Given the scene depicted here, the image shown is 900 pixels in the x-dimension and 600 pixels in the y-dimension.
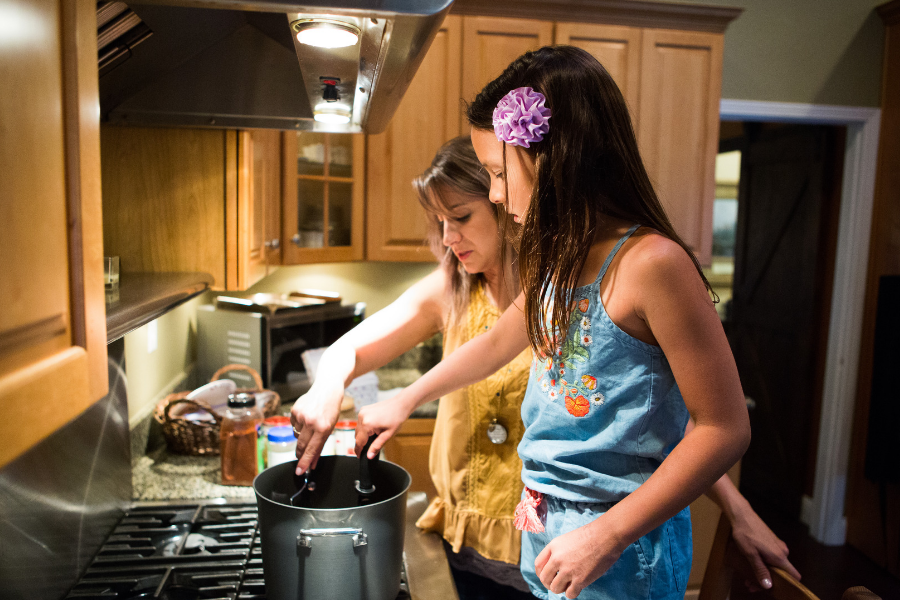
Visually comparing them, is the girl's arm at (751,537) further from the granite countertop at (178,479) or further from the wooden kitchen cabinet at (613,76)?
the wooden kitchen cabinet at (613,76)

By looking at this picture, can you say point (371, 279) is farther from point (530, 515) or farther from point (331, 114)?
point (530, 515)

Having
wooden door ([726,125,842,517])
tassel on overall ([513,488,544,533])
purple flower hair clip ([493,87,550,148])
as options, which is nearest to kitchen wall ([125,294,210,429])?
tassel on overall ([513,488,544,533])

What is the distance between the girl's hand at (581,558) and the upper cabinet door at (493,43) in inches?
85.6

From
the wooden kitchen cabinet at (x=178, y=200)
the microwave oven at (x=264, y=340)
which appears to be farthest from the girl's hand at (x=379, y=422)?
the microwave oven at (x=264, y=340)

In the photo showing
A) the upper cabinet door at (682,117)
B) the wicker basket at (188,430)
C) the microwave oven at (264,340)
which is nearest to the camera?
the wicker basket at (188,430)

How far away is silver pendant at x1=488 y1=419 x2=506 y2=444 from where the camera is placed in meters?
1.31

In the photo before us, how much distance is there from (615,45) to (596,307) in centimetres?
217

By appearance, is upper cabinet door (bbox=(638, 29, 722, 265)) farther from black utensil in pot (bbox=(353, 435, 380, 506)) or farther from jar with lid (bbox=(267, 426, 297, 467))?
black utensil in pot (bbox=(353, 435, 380, 506))

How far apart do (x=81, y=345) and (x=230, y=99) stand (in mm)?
845

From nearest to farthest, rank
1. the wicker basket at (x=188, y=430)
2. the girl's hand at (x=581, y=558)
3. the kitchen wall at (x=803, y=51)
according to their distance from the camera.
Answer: the girl's hand at (x=581, y=558) < the wicker basket at (x=188, y=430) < the kitchen wall at (x=803, y=51)

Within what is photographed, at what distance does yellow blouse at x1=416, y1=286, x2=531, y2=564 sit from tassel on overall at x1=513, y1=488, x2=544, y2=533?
15.9 inches

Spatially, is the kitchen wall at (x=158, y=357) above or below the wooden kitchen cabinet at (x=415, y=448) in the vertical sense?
above

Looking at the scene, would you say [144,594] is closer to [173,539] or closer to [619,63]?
[173,539]

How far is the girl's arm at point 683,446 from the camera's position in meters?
0.68
